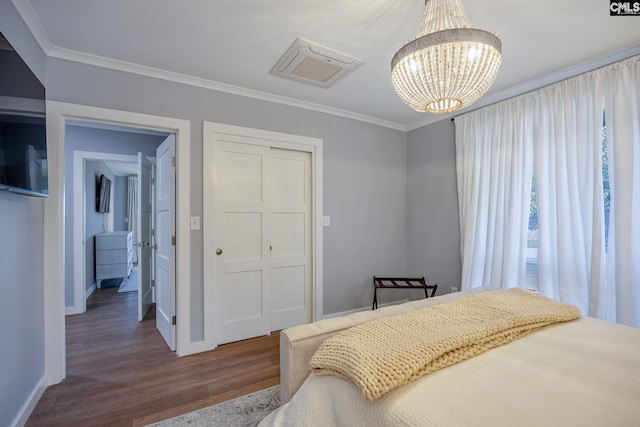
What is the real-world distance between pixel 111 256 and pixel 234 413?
14.5ft

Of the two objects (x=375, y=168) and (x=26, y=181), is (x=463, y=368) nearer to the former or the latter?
(x=26, y=181)

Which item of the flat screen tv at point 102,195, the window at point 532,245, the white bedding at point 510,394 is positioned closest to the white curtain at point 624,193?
the window at point 532,245

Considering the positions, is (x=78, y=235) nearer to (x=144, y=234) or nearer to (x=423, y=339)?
(x=144, y=234)

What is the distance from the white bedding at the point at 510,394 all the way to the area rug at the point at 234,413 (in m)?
0.53

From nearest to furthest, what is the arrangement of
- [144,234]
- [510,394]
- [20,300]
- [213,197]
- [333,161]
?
[510,394] → [20,300] → [213,197] → [333,161] → [144,234]

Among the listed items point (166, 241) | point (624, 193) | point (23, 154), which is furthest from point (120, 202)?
point (624, 193)

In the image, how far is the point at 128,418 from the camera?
172 cm

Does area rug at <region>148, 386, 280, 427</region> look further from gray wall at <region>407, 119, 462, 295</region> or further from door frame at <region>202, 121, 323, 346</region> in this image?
gray wall at <region>407, 119, 462, 295</region>

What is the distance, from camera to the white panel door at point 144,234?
10.8 ft

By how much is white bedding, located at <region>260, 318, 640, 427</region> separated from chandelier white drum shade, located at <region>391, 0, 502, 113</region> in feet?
3.82

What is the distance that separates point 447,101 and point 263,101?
201cm

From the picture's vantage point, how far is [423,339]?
1163 millimetres

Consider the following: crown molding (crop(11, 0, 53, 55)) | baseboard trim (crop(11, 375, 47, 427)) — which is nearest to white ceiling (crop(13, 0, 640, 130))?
crown molding (crop(11, 0, 53, 55))

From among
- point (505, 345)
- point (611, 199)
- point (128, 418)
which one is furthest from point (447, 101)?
point (128, 418)
